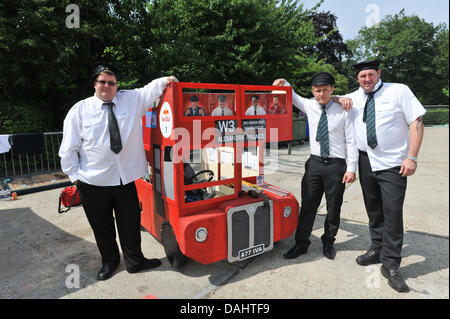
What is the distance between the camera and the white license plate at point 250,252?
3123 mm

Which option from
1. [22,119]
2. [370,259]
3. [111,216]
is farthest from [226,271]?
[22,119]

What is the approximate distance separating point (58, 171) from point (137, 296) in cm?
649

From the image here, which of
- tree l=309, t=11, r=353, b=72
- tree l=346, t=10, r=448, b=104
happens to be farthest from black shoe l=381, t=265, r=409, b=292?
tree l=346, t=10, r=448, b=104

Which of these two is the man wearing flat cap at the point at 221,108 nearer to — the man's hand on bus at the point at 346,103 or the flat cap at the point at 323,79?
the flat cap at the point at 323,79

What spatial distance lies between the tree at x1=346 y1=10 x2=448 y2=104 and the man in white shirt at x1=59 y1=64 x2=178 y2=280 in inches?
1433

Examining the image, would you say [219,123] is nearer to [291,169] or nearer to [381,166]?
[381,166]

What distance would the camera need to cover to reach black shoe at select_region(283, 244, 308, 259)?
135 inches

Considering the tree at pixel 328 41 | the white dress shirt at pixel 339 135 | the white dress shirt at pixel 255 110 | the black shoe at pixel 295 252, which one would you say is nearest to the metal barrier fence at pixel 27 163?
the white dress shirt at pixel 255 110

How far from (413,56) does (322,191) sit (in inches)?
1702

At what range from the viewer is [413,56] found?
37.2 meters

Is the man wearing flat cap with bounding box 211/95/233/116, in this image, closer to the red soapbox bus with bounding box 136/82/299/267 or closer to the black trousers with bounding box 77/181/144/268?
the red soapbox bus with bounding box 136/82/299/267

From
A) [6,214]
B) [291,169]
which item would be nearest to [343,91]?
[291,169]

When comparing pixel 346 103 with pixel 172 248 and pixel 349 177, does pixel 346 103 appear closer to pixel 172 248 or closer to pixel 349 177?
pixel 349 177
